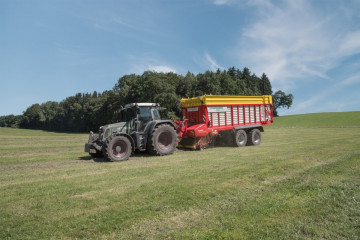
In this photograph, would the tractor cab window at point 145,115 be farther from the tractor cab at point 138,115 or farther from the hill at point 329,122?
the hill at point 329,122

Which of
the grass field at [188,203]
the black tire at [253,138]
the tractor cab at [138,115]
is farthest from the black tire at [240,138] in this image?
the grass field at [188,203]

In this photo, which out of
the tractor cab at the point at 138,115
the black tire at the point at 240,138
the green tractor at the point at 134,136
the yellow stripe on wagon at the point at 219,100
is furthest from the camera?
the black tire at the point at 240,138

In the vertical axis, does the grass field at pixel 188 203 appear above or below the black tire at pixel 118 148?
below

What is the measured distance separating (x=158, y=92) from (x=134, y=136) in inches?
1267

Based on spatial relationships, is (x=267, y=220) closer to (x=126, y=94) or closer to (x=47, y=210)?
(x=47, y=210)

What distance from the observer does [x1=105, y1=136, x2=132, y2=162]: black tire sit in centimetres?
905

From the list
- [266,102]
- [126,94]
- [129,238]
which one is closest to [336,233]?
[129,238]

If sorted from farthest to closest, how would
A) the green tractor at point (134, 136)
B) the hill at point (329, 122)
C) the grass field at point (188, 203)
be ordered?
the hill at point (329, 122), the green tractor at point (134, 136), the grass field at point (188, 203)

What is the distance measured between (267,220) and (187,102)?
33.3ft

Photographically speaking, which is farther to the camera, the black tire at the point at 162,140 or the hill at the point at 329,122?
the hill at the point at 329,122

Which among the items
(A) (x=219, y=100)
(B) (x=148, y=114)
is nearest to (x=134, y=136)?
(B) (x=148, y=114)

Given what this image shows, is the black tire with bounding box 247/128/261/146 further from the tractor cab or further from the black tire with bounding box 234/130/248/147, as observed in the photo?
the tractor cab

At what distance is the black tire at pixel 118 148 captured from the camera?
29.7ft

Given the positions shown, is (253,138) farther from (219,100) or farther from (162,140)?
(162,140)
